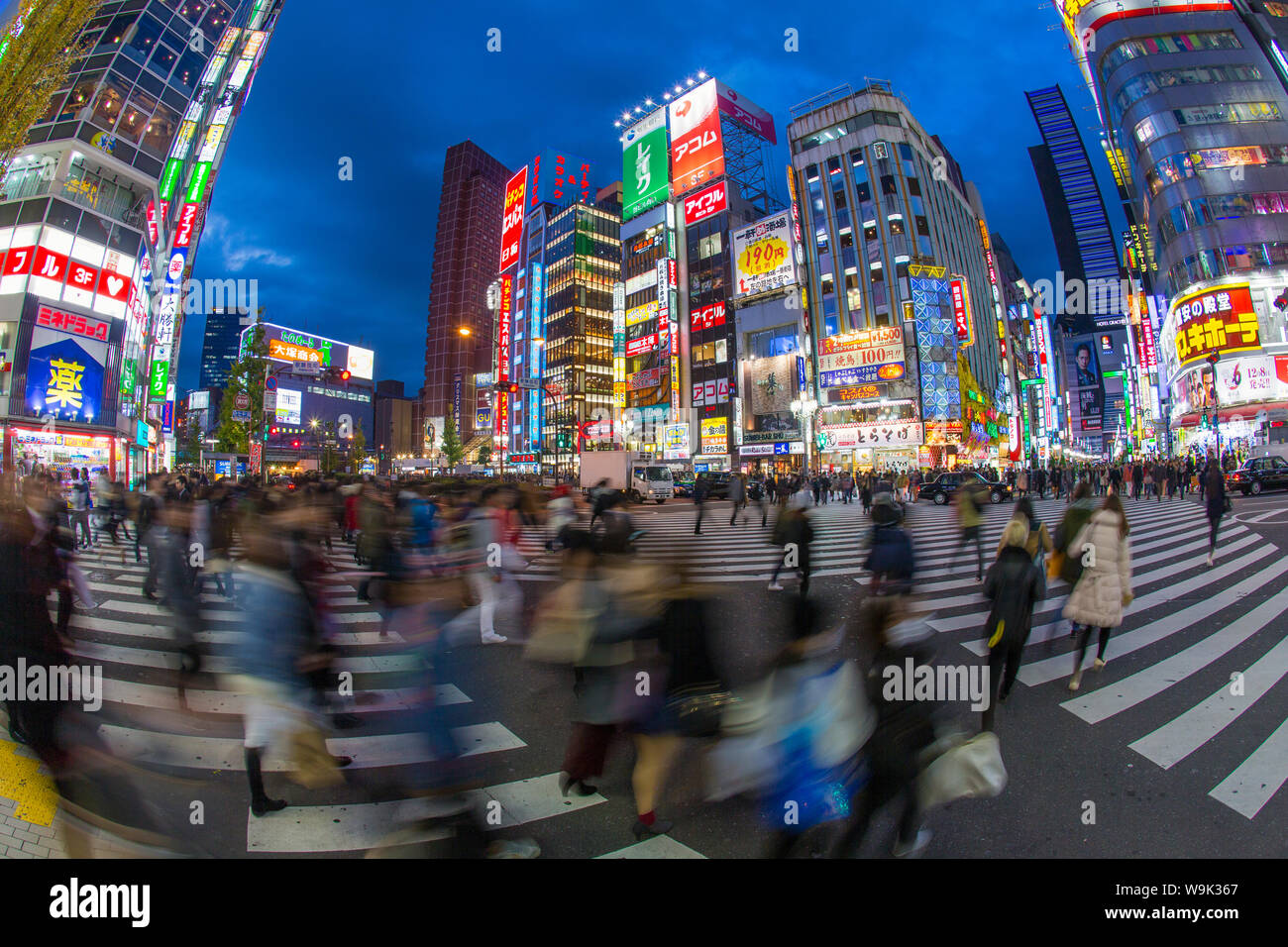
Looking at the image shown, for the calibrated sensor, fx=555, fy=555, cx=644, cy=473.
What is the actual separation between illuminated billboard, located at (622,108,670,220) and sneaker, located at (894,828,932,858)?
2328 inches

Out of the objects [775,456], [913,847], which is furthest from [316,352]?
[913,847]

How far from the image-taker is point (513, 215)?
71875mm

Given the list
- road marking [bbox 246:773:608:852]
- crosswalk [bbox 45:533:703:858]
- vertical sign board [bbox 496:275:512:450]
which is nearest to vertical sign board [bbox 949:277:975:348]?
vertical sign board [bbox 496:275:512:450]

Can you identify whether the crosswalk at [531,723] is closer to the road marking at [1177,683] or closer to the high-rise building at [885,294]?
the road marking at [1177,683]

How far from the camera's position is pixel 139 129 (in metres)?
31.6

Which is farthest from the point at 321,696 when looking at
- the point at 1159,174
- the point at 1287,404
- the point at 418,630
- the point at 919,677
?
the point at 1159,174

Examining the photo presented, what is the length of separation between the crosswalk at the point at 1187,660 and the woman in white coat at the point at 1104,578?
0.51 metres

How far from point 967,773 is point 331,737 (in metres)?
4.65

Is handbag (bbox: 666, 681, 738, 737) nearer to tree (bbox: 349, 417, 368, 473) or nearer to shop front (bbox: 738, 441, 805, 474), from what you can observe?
shop front (bbox: 738, 441, 805, 474)

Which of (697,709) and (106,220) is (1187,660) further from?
(106,220)

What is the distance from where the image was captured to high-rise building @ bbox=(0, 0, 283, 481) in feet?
87.0

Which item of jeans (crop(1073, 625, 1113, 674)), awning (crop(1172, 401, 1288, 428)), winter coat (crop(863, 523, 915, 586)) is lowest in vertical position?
jeans (crop(1073, 625, 1113, 674))

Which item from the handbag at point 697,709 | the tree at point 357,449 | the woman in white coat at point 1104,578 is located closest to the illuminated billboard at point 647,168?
the tree at point 357,449
